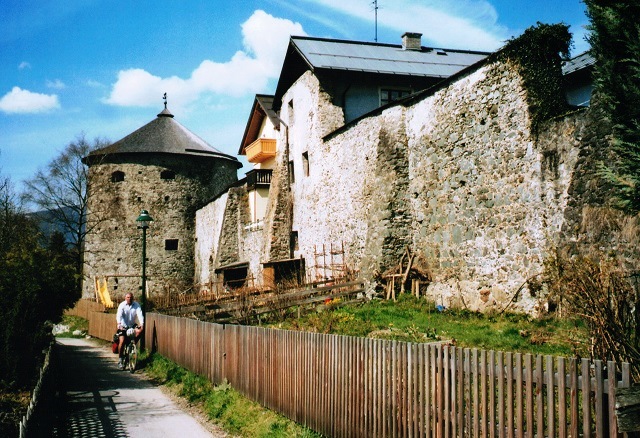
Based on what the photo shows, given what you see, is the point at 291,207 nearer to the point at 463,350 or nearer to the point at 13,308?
the point at 13,308

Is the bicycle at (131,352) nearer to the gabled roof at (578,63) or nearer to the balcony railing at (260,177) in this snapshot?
the gabled roof at (578,63)

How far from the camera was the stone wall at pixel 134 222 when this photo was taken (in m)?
39.9

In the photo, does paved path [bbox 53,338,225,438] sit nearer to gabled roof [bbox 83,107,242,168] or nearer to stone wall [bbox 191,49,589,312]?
stone wall [bbox 191,49,589,312]

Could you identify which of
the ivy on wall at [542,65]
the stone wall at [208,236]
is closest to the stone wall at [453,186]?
the ivy on wall at [542,65]

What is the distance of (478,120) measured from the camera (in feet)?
46.4

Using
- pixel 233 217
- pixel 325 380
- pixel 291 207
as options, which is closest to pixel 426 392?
pixel 325 380

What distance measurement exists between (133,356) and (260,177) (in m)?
18.1

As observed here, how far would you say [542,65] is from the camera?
1238 centimetres

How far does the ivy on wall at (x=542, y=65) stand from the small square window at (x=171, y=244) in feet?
105

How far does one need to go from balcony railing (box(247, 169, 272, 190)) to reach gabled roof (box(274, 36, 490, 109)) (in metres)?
5.03

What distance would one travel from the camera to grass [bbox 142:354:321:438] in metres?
7.59

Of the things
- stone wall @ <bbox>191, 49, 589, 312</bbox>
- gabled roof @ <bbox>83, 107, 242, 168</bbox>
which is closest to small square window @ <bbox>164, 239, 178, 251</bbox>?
gabled roof @ <bbox>83, 107, 242, 168</bbox>

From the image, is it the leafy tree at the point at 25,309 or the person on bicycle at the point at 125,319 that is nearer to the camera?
the leafy tree at the point at 25,309

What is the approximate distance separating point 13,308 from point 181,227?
102 ft
